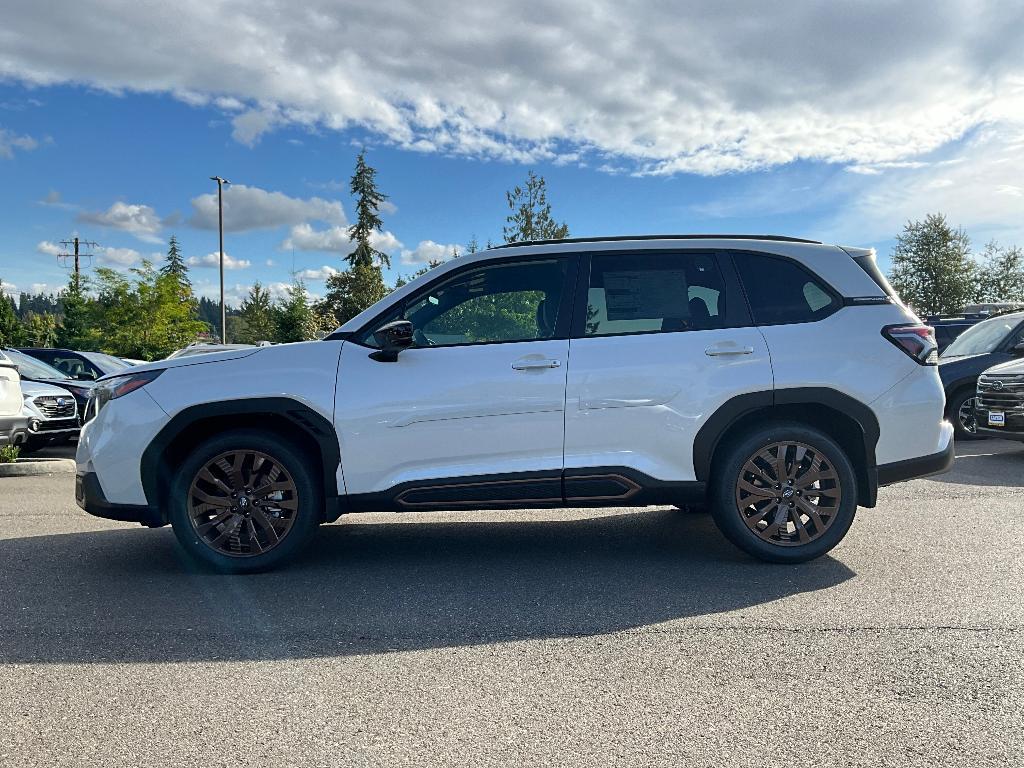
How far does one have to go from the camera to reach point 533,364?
4.80m

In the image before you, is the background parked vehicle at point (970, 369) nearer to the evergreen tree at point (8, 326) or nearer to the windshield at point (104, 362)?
the windshield at point (104, 362)

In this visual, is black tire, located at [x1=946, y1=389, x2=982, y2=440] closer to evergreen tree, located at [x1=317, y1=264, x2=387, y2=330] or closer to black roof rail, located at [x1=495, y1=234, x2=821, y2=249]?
black roof rail, located at [x1=495, y1=234, x2=821, y2=249]

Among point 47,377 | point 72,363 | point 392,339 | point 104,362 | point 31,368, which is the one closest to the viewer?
point 392,339

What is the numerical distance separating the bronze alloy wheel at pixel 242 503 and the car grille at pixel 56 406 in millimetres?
7880

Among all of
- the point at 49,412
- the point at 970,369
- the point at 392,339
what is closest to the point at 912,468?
the point at 392,339

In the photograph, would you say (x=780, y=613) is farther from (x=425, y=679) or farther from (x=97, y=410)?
(x=97, y=410)

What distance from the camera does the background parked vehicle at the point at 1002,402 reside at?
30.8 ft

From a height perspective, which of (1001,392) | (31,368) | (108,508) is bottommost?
(108,508)

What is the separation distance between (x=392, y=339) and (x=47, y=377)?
35.3ft

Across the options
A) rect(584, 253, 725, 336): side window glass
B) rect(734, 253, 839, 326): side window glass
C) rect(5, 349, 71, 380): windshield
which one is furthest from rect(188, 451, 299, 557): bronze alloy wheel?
rect(5, 349, 71, 380): windshield

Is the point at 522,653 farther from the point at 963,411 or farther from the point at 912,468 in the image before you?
the point at 963,411

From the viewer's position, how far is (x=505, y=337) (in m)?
4.93

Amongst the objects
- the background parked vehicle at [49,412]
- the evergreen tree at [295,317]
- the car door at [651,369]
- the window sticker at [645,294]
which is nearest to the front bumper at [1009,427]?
the car door at [651,369]

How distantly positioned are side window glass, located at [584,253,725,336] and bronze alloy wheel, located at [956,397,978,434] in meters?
8.06
